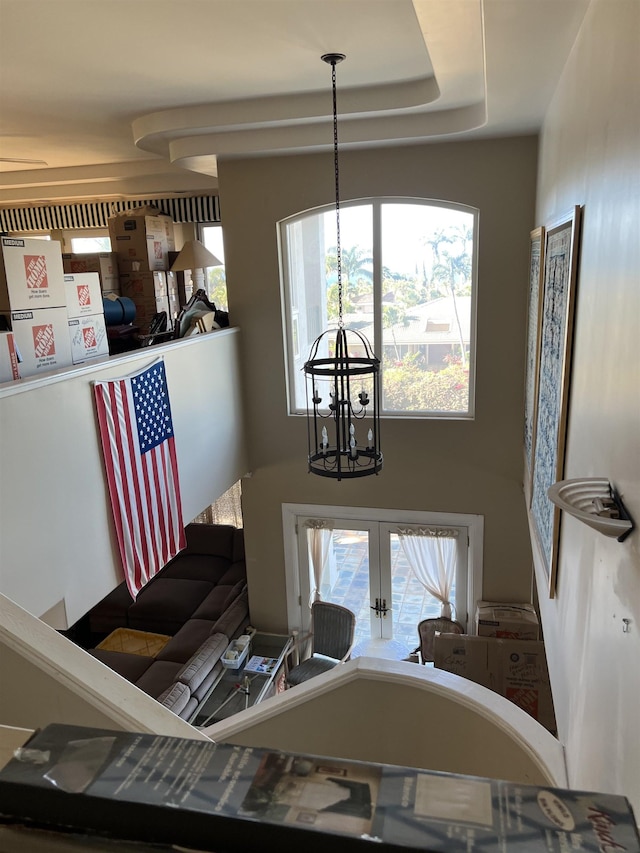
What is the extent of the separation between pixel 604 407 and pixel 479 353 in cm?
426

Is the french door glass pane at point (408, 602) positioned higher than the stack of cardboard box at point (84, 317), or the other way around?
the stack of cardboard box at point (84, 317)

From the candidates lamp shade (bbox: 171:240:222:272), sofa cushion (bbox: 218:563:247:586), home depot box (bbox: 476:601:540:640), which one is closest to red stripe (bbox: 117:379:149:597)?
lamp shade (bbox: 171:240:222:272)

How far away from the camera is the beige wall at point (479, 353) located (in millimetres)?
5777

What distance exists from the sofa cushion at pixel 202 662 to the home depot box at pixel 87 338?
133 inches

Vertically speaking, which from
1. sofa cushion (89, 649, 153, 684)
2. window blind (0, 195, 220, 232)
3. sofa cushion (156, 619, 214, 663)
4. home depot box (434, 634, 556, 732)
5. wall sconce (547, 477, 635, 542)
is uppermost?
window blind (0, 195, 220, 232)

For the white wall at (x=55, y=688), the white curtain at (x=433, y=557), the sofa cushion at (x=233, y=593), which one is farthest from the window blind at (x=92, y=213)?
the white wall at (x=55, y=688)

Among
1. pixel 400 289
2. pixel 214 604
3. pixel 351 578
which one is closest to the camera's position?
pixel 400 289

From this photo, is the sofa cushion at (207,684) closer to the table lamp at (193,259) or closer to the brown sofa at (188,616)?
the brown sofa at (188,616)

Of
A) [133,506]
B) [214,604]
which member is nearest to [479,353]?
[133,506]

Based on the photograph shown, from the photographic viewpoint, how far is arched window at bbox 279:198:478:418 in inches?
240

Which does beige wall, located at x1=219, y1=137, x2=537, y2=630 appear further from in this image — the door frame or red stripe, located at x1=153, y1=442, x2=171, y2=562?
red stripe, located at x1=153, y1=442, x2=171, y2=562

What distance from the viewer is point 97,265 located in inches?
278

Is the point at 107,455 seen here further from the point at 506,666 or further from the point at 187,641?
the point at 506,666

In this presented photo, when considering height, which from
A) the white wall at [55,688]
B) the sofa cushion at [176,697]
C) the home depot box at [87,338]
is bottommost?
the sofa cushion at [176,697]
